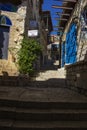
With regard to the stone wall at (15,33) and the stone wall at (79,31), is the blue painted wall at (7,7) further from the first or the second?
the stone wall at (79,31)

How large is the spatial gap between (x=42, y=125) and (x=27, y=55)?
8.44 m

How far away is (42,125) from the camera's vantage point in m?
4.64

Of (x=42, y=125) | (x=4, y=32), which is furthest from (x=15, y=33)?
(x=42, y=125)

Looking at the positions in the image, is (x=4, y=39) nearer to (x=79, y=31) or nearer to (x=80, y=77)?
(x=79, y=31)

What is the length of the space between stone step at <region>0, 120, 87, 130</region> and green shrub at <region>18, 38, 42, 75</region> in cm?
793

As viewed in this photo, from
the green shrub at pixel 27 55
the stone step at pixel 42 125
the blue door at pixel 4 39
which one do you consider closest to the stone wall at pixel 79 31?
the green shrub at pixel 27 55

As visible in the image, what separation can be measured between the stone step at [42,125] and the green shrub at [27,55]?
7935 millimetres

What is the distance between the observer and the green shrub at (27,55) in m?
12.8

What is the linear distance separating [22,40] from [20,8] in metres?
2.48

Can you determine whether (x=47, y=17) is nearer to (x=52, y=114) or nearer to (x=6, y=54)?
(x=6, y=54)

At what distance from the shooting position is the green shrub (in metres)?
12.8

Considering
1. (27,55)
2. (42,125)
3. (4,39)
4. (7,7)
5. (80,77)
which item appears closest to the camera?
(42,125)

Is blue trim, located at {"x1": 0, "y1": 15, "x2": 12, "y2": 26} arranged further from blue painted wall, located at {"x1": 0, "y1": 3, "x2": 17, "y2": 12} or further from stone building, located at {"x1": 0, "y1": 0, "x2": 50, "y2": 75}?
blue painted wall, located at {"x1": 0, "y1": 3, "x2": 17, "y2": 12}

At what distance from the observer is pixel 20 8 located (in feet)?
48.9
